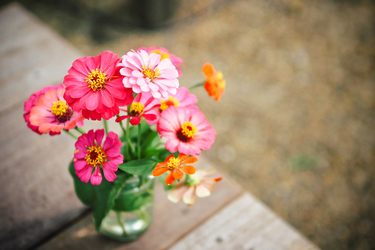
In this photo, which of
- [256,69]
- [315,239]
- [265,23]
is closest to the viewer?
[315,239]

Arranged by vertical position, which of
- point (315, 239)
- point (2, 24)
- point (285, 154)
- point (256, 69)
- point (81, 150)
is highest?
point (81, 150)

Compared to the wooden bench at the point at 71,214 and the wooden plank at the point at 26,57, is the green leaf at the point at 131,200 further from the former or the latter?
the wooden plank at the point at 26,57

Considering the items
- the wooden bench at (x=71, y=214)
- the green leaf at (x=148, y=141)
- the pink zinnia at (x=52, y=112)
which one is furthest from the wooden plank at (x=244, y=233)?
the pink zinnia at (x=52, y=112)

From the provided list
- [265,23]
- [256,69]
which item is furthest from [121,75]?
[265,23]

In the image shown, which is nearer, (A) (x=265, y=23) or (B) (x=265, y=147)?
(B) (x=265, y=147)

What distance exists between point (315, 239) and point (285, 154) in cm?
46

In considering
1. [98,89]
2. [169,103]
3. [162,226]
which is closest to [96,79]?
[98,89]

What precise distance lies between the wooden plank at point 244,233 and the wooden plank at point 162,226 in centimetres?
2

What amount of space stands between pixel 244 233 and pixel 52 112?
0.51 m

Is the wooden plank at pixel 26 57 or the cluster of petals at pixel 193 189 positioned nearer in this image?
the cluster of petals at pixel 193 189

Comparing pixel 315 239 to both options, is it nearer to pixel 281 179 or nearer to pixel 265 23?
pixel 281 179

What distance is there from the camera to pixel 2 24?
1.09 m

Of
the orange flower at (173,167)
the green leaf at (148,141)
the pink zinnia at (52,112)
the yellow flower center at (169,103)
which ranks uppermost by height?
the pink zinnia at (52,112)

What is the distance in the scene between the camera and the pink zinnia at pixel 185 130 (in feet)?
1.26
